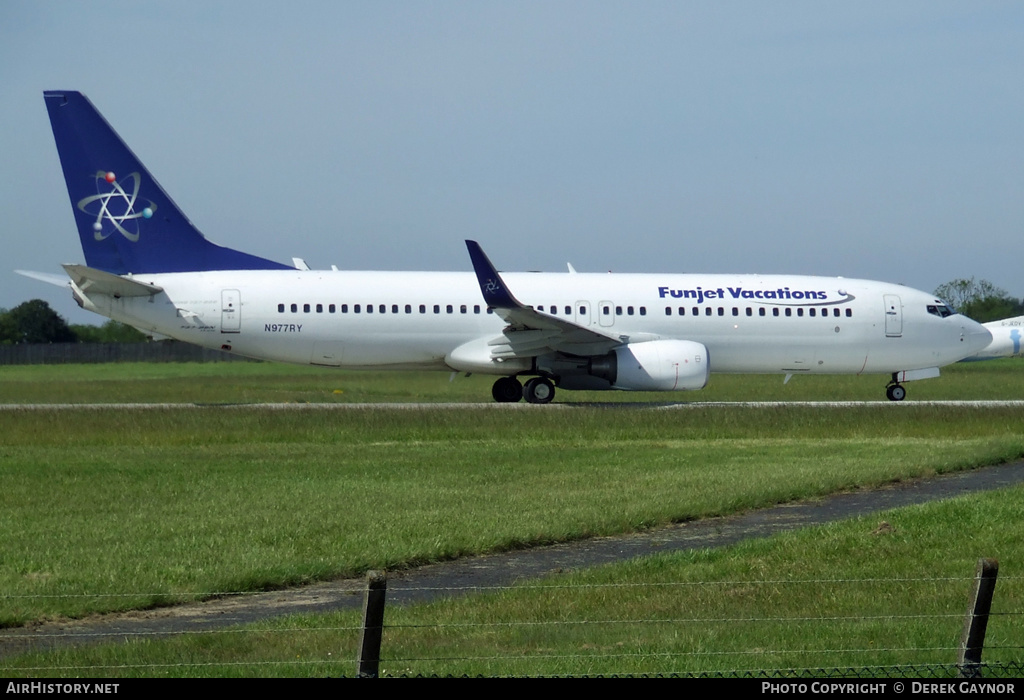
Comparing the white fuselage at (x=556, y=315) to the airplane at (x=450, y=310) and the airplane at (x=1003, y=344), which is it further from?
the airplane at (x=1003, y=344)

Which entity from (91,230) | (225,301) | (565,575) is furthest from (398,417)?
(565,575)

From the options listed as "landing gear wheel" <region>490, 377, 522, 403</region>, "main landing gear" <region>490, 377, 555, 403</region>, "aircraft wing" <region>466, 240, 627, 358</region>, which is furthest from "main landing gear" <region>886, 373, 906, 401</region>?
"landing gear wheel" <region>490, 377, 522, 403</region>

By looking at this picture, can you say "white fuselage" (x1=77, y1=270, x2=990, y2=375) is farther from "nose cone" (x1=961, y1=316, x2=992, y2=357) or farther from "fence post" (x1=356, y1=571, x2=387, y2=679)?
"fence post" (x1=356, y1=571, x2=387, y2=679)

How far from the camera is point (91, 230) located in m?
28.1

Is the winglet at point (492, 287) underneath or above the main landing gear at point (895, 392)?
above

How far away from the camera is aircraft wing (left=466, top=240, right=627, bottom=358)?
2645cm

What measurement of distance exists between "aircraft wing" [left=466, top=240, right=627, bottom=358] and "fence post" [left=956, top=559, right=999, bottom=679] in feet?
66.9

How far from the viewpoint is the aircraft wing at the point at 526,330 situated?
1041 inches

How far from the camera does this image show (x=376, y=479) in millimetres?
16766

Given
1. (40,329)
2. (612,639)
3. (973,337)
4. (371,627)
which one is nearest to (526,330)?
(973,337)

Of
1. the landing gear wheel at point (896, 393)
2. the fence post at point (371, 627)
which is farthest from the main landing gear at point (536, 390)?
the fence post at point (371, 627)

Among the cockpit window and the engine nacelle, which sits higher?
the cockpit window

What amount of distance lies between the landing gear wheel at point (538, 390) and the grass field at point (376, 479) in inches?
117

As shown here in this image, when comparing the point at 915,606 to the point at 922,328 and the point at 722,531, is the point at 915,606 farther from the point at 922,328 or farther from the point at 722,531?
the point at 922,328
